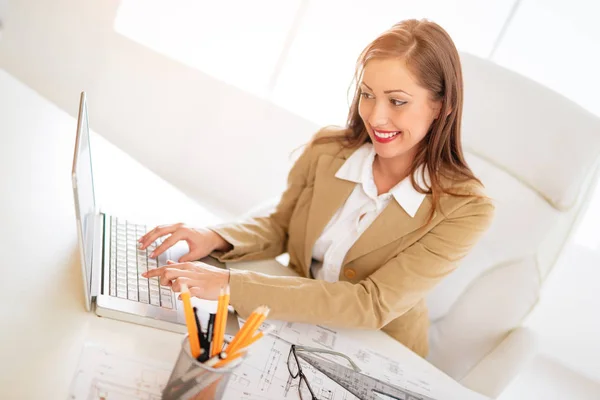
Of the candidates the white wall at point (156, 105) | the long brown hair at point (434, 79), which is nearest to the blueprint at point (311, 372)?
the long brown hair at point (434, 79)

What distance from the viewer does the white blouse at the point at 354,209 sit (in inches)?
53.9

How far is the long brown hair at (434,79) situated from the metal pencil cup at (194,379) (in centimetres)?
68

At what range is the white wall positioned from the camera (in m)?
2.91

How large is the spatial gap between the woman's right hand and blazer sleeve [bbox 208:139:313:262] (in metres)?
0.03

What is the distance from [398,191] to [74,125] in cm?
93

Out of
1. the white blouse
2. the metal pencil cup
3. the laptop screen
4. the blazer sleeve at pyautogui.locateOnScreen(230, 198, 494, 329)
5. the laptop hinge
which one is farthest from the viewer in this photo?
the white blouse

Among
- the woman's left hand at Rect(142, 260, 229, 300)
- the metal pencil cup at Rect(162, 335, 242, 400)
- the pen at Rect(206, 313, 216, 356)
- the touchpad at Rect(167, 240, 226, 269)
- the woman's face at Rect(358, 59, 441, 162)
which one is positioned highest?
the woman's face at Rect(358, 59, 441, 162)

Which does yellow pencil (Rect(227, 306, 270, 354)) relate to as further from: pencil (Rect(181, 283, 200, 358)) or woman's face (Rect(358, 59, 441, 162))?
woman's face (Rect(358, 59, 441, 162))

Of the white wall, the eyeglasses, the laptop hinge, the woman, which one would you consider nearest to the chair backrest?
the woman

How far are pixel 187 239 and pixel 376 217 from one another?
15.7 inches

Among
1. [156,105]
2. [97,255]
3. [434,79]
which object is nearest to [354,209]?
[434,79]

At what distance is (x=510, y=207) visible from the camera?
1.54 meters

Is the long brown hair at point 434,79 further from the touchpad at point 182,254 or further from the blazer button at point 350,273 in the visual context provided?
the touchpad at point 182,254

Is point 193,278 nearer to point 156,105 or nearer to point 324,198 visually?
point 324,198
